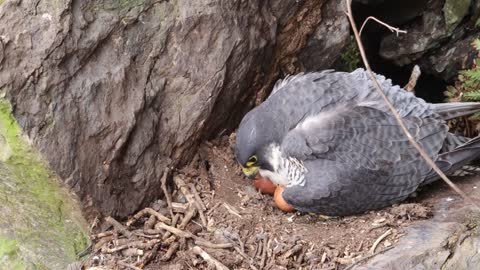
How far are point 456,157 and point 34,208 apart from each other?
2.99 metres

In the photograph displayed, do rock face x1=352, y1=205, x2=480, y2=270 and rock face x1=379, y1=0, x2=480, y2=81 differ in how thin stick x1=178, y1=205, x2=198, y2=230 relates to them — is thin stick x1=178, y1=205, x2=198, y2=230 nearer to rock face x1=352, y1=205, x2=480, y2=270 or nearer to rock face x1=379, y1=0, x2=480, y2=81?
rock face x1=352, y1=205, x2=480, y2=270

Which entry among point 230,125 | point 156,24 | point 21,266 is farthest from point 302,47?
point 21,266

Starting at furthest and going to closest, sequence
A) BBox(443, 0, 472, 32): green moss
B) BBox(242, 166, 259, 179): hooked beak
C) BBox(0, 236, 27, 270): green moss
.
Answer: BBox(443, 0, 472, 32): green moss → BBox(242, 166, 259, 179): hooked beak → BBox(0, 236, 27, 270): green moss

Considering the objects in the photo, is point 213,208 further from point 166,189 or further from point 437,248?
point 437,248

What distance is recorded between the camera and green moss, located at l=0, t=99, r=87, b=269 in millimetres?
4008

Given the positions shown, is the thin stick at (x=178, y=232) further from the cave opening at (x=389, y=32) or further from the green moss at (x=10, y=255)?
the cave opening at (x=389, y=32)

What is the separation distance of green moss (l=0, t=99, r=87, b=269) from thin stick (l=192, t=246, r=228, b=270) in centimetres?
78

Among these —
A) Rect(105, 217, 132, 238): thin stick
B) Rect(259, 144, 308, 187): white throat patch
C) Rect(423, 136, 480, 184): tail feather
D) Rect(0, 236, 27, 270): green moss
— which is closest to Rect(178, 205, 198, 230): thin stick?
Rect(105, 217, 132, 238): thin stick

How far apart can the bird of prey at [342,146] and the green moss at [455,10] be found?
1.63 meters

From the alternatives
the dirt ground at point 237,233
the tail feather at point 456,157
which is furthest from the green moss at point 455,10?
the dirt ground at point 237,233

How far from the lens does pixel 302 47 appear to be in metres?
5.40

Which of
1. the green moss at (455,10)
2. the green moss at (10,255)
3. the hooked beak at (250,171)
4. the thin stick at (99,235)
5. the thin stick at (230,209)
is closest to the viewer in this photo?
the green moss at (10,255)

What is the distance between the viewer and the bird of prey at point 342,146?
4.33 meters

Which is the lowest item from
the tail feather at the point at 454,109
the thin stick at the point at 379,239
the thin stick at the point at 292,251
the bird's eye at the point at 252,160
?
the thin stick at the point at 292,251
